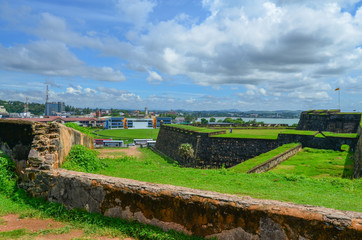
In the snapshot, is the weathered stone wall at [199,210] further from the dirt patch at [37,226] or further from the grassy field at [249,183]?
the grassy field at [249,183]

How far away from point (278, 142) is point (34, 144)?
1607cm

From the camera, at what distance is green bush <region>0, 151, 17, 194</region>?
502 cm

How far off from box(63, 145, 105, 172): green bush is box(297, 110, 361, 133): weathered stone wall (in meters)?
24.3

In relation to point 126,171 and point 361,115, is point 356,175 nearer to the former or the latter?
point 126,171

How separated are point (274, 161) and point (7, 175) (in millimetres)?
10377

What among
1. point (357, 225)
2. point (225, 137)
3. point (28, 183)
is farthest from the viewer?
point (225, 137)

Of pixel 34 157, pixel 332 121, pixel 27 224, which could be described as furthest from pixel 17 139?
pixel 332 121

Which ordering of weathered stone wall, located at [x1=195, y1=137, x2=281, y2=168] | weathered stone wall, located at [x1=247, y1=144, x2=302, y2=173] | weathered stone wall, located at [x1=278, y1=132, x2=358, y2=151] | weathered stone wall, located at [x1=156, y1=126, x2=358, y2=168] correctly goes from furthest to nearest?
weathered stone wall, located at [x1=195, y1=137, x2=281, y2=168]
weathered stone wall, located at [x1=156, y1=126, x2=358, y2=168]
weathered stone wall, located at [x1=278, y1=132, x2=358, y2=151]
weathered stone wall, located at [x1=247, y1=144, x2=302, y2=173]

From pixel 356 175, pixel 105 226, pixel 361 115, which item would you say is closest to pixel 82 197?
pixel 105 226

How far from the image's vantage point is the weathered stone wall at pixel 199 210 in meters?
2.81

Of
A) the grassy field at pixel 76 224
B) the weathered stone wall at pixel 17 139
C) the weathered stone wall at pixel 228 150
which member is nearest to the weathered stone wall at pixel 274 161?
the weathered stone wall at pixel 228 150

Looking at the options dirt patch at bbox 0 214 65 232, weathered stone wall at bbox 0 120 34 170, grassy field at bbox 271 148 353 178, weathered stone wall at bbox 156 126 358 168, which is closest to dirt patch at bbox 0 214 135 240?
dirt patch at bbox 0 214 65 232

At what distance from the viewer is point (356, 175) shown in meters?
8.33

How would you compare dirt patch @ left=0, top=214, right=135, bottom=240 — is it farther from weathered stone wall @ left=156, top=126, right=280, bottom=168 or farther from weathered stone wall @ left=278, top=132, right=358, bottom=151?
A: weathered stone wall @ left=278, top=132, right=358, bottom=151
